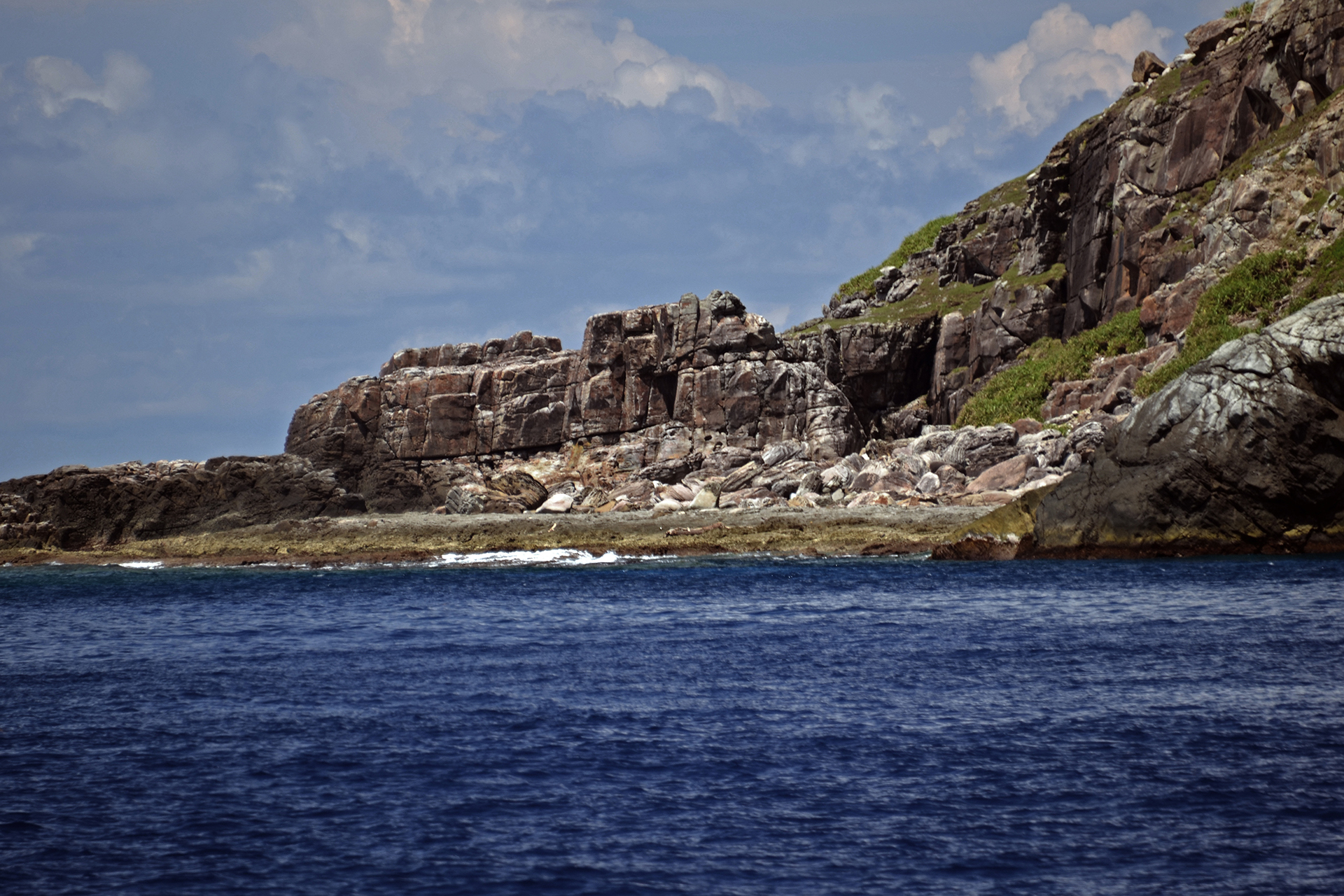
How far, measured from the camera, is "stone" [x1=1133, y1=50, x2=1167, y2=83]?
83.4 meters

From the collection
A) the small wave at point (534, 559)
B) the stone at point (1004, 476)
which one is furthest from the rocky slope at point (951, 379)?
the small wave at point (534, 559)

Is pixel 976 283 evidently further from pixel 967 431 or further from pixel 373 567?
pixel 373 567

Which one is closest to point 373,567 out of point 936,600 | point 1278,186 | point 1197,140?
point 936,600

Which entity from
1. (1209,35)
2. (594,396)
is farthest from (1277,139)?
(594,396)

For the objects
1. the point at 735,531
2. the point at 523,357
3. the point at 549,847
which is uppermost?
the point at 523,357

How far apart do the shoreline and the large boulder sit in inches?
390

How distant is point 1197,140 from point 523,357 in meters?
53.7

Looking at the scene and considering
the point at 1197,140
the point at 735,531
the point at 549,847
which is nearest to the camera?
the point at 549,847

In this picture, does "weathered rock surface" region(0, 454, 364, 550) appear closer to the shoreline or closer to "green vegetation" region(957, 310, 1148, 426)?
the shoreline

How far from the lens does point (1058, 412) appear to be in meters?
69.2

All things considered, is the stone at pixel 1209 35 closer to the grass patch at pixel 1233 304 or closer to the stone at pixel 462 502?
the grass patch at pixel 1233 304

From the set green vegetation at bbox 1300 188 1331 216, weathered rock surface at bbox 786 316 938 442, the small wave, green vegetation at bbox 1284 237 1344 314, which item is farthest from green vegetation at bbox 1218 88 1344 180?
the small wave

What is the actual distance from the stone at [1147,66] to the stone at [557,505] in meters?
55.9

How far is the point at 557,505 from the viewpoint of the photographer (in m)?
74.9
